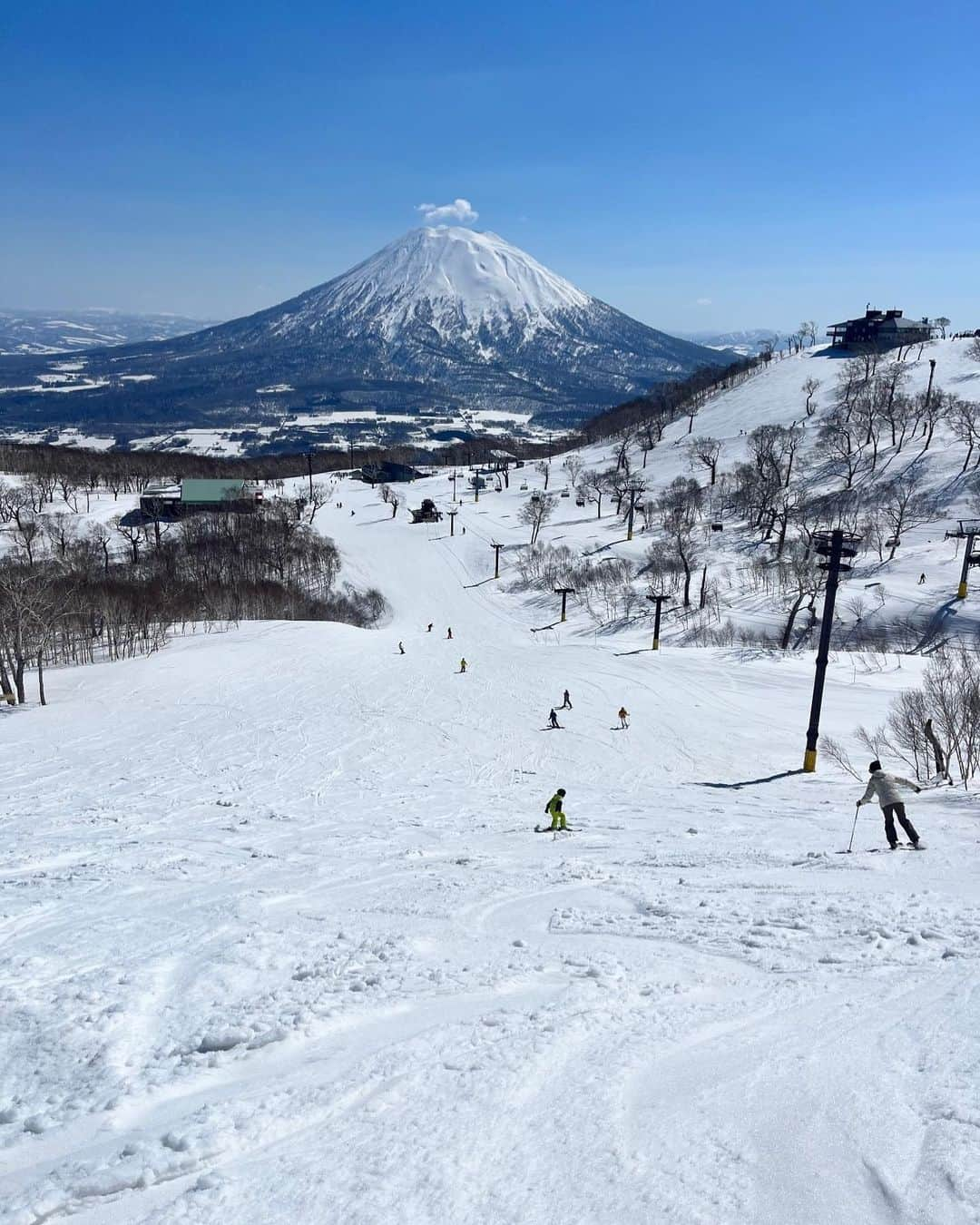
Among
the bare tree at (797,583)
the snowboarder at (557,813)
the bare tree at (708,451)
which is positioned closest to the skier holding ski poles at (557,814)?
the snowboarder at (557,813)

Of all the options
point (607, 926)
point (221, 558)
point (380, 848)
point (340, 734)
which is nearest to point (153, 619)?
point (221, 558)

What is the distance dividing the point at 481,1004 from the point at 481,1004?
0.02 metres

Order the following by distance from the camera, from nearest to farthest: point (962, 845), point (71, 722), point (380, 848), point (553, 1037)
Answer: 1. point (553, 1037)
2. point (962, 845)
3. point (380, 848)
4. point (71, 722)

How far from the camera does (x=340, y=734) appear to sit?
23.5 meters

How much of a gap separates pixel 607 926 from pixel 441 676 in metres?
25.1

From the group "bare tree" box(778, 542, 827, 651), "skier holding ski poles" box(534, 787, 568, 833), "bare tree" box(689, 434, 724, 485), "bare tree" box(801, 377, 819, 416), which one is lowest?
"bare tree" box(778, 542, 827, 651)

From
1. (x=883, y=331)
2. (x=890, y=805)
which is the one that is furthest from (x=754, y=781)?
(x=883, y=331)

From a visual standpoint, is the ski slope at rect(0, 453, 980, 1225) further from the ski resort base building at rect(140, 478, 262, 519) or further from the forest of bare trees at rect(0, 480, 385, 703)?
the ski resort base building at rect(140, 478, 262, 519)

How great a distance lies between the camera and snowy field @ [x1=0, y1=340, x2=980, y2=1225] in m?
4.25

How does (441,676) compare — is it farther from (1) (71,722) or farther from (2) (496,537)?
(2) (496,537)

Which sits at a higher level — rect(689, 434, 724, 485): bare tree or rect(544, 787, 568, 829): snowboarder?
rect(689, 434, 724, 485): bare tree

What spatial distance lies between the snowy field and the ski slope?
0.03m

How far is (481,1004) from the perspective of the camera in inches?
254

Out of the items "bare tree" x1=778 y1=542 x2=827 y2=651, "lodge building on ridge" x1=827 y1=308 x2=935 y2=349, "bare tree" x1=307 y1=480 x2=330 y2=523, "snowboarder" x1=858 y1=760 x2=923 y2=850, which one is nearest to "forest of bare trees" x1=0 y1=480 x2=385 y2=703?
"bare tree" x1=307 y1=480 x2=330 y2=523
